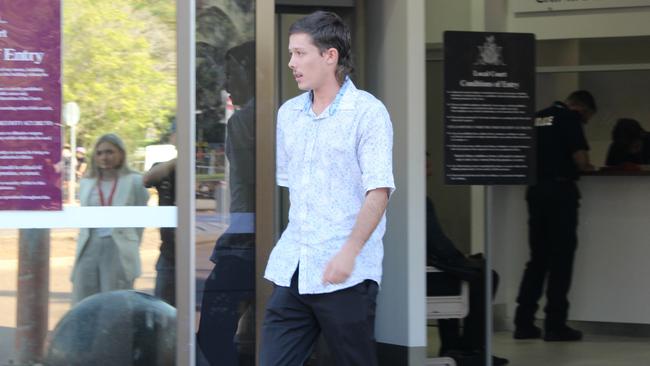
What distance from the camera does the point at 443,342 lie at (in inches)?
276

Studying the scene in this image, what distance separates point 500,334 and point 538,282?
1.69 ft

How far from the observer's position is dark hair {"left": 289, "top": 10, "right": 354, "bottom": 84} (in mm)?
3750

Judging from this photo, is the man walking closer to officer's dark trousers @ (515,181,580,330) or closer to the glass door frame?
the glass door frame

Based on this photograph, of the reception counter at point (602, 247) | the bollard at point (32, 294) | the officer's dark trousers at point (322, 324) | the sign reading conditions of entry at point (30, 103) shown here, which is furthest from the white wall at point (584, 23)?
the officer's dark trousers at point (322, 324)

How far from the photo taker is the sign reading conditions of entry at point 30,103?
5238 mm

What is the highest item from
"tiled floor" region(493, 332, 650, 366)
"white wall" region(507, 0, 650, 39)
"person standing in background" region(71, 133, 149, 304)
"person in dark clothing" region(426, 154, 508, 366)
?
"white wall" region(507, 0, 650, 39)

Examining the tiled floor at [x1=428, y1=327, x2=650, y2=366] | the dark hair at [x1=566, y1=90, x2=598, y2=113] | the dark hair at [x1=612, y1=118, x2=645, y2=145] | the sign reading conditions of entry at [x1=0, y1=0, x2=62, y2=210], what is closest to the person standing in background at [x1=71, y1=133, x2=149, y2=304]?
the sign reading conditions of entry at [x1=0, y1=0, x2=62, y2=210]

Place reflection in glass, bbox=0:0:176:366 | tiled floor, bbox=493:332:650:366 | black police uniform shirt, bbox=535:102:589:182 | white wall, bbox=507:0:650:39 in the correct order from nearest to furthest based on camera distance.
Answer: reflection in glass, bbox=0:0:176:366
tiled floor, bbox=493:332:650:366
black police uniform shirt, bbox=535:102:589:182
white wall, bbox=507:0:650:39

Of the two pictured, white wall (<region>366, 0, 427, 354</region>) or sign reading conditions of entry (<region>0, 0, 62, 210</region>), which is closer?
sign reading conditions of entry (<region>0, 0, 62, 210</region>)

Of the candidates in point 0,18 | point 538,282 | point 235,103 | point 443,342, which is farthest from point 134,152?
point 538,282

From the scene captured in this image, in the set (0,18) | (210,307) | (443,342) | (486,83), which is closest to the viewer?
(0,18)

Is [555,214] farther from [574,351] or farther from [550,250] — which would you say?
[574,351]

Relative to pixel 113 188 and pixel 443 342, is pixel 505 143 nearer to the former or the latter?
pixel 443 342

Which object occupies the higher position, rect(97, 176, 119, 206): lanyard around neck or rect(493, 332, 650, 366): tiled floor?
rect(97, 176, 119, 206): lanyard around neck
